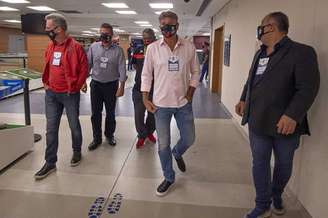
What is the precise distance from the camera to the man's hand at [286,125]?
1.81 m

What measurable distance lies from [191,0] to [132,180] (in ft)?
19.0

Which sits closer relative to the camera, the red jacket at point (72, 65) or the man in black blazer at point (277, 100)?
the man in black blazer at point (277, 100)

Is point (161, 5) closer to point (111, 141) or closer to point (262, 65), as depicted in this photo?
point (111, 141)

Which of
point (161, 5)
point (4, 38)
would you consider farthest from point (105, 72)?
point (4, 38)

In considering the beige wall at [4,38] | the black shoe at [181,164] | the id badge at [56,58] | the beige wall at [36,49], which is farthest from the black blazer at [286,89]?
the beige wall at [4,38]

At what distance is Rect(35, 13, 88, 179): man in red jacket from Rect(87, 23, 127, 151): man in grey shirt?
55 cm

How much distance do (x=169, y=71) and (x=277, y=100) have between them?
845 mm

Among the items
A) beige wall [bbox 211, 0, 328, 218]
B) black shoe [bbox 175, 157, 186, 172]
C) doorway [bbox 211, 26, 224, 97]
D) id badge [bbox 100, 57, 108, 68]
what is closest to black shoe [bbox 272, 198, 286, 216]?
beige wall [bbox 211, 0, 328, 218]

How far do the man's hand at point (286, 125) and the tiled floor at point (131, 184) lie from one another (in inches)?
31.1

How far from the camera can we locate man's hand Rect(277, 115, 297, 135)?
1.81 metres

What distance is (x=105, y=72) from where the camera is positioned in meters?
3.46

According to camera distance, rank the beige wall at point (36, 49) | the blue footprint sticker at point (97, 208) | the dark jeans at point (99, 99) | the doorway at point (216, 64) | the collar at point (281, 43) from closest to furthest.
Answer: the collar at point (281, 43), the blue footprint sticker at point (97, 208), the dark jeans at point (99, 99), the doorway at point (216, 64), the beige wall at point (36, 49)

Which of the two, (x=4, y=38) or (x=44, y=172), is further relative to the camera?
(x=4, y=38)

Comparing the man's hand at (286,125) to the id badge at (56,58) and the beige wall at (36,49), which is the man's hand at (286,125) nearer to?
the id badge at (56,58)
